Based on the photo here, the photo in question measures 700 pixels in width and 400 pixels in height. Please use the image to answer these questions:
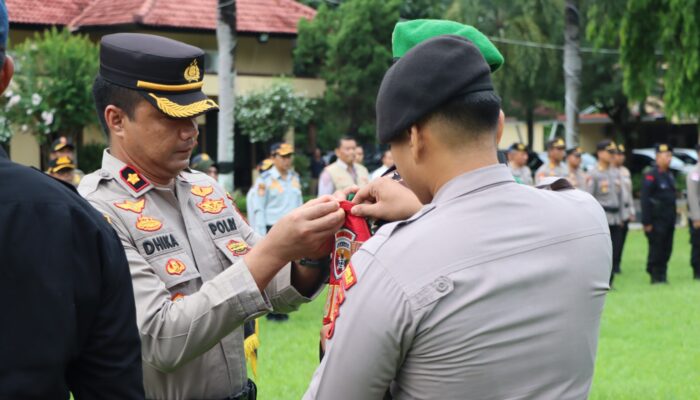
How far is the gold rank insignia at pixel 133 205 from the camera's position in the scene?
2662 millimetres

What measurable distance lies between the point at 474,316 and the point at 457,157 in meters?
0.35

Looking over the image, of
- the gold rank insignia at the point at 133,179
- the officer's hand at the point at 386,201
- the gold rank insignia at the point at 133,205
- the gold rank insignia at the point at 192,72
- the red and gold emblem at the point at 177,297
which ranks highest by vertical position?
the gold rank insignia at the point at 192,72

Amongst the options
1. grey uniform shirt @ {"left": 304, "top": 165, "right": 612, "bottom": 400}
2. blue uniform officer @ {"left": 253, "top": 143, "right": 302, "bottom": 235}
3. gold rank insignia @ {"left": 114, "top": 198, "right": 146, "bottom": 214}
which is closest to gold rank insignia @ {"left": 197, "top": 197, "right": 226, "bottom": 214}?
gold rank insignia @ {"left": 114, "top": 198, "right": 146, "bottom": 214}

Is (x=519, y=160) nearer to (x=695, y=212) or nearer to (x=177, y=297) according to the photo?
(x=695, y=212)

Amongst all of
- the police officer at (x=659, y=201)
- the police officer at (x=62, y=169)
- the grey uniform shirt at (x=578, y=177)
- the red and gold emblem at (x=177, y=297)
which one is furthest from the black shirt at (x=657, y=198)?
the red and gold emblem at (x=177, y=297)

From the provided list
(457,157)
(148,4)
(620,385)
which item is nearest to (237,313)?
(457,157)

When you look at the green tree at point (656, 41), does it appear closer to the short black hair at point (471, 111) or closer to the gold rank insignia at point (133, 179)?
the gold rank insignia at point (133, 179)

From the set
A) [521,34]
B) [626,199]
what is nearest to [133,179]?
[626,199]

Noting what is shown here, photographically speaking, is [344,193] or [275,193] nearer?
[344,193]

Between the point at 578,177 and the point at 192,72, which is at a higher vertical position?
the point at 192,72

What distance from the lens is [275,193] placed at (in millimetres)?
11172

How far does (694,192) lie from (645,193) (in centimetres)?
84

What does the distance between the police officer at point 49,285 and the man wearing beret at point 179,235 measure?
1.75 ft

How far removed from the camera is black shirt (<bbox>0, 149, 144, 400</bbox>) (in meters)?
1.75
